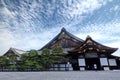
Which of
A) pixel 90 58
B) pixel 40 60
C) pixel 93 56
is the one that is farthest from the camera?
pixel 90 58

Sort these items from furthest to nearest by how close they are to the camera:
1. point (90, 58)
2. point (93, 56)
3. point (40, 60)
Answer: point (90, 58)
point (93, 56)
point (40, 60)

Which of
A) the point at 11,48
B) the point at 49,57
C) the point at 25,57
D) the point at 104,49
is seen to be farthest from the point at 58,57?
the point at 11,48

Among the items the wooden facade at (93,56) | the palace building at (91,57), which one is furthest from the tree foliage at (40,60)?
the wooden facade at (93,56)

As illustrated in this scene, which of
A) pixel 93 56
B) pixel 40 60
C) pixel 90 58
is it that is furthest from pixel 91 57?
pixel 40 60

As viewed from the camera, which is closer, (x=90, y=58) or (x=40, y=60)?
(x=40, y=60)

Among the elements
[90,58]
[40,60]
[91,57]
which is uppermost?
[91,57]

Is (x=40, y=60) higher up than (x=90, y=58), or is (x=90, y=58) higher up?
(x=90, y=58)

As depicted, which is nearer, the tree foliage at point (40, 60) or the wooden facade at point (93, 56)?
the wooden facade at point (93, 56)

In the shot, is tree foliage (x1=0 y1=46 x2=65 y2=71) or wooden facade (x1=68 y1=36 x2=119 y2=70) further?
tree foliage (x1=0 y1=46 x2=65 y2=71)

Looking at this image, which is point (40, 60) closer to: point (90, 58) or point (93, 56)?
point (90, 58)

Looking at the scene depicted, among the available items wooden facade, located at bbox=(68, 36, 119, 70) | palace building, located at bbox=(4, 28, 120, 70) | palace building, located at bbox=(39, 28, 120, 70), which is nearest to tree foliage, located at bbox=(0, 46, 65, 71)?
palace building, located at bbox=(4, 28, 120, 70)

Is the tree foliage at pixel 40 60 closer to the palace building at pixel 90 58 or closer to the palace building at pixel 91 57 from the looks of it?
the palace building at pixel 90 58

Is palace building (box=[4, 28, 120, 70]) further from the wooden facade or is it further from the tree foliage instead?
the tree foliage

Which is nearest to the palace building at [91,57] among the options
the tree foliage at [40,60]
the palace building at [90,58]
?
the palace building at [90,58]
